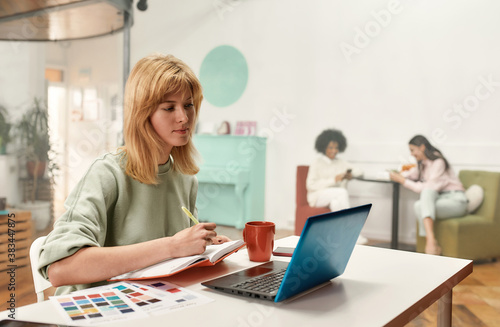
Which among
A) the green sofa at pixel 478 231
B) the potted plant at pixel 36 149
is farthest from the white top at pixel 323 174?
the potted plant at pixel 36 149

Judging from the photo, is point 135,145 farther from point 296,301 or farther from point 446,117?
point 446,117

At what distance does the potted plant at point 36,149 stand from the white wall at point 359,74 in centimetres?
225

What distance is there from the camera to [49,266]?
1.00m

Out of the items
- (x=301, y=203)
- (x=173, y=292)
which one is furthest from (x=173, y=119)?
(x=301, y=203)

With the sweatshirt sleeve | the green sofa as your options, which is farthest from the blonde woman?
the green sofa

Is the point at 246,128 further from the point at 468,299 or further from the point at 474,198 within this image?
the point at 468,299

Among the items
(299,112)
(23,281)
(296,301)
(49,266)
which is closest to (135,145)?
(49,266)

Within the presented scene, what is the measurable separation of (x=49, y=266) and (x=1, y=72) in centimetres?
308

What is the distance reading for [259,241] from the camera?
118cm

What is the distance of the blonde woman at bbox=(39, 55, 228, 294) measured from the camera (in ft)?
3.29

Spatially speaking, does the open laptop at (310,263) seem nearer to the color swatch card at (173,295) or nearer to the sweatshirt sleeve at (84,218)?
the color swatch card at (173,295)

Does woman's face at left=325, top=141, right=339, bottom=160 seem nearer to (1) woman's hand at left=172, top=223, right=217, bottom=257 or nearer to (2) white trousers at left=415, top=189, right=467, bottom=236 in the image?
(2) white trousers at left=415, top=189, right=467, bottom=236

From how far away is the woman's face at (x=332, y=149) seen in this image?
4.71 m

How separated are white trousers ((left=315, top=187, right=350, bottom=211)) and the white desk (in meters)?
3.15
